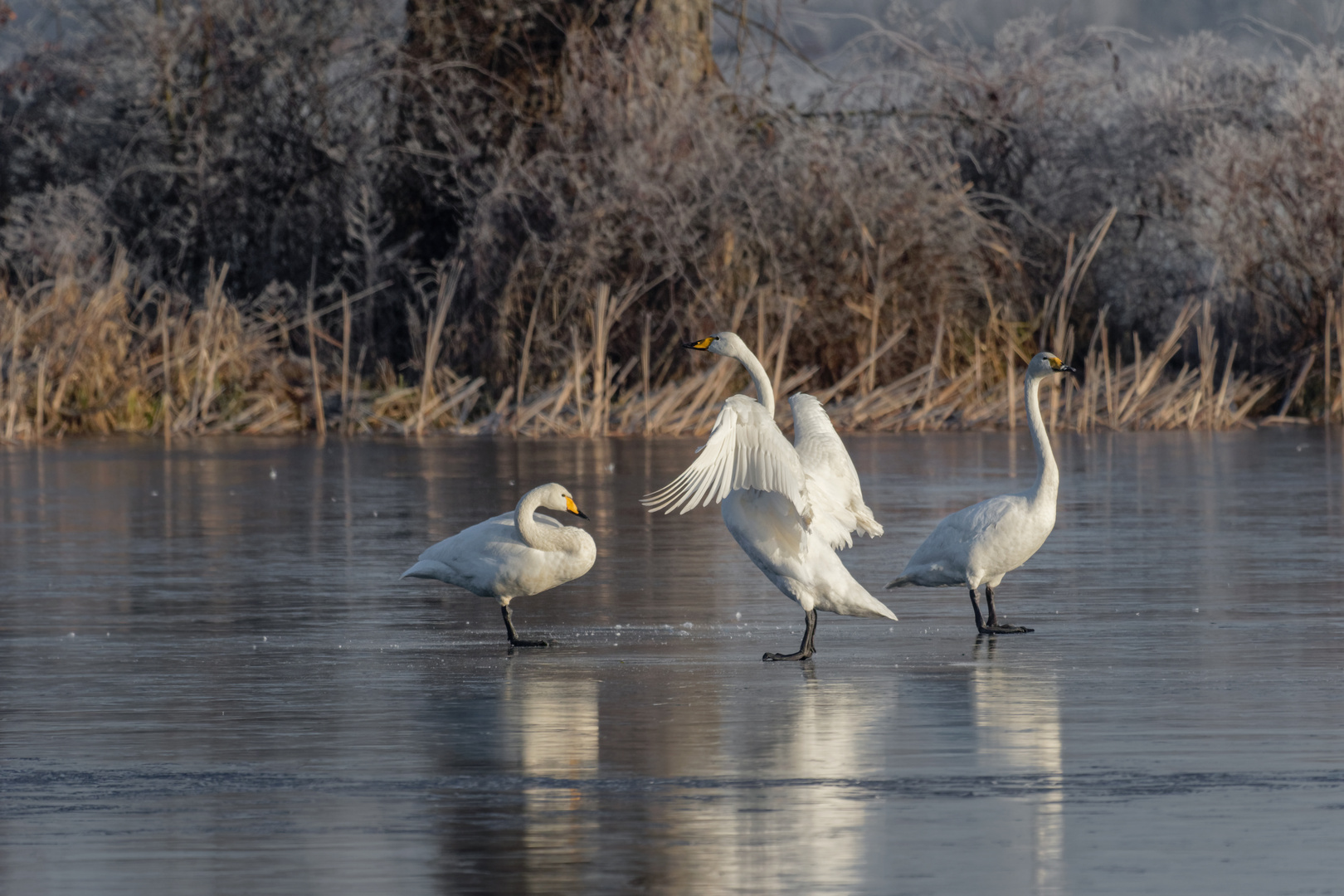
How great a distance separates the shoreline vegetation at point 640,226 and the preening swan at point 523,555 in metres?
14.6

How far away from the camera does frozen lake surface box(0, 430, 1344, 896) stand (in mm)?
5230

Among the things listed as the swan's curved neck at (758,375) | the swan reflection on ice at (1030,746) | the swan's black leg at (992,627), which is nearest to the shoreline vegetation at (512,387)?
the swan's curved neck at (758,375)

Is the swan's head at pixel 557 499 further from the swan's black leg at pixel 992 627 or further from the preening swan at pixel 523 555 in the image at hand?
the swan's black leg at pixel 992 627

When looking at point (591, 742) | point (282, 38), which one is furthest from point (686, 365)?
point (591, 742)

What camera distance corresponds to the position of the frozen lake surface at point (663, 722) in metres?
5.23

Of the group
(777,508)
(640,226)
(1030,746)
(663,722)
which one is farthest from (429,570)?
(640,226)

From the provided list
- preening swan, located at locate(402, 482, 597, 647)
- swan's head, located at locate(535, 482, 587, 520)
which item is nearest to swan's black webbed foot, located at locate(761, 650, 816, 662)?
preening swan, located at locate(402, 482, 597, 647)

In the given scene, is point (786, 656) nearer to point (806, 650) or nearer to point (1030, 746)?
point (806, 650)

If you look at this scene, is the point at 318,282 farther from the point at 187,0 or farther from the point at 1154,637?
the point at 1154,637

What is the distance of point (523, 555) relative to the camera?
359 inches

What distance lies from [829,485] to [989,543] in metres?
0.73

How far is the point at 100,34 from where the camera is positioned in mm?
32625

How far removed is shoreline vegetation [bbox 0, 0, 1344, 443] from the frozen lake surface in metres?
10.8

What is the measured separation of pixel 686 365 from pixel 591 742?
19678 mm
